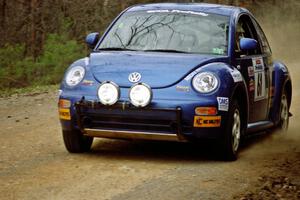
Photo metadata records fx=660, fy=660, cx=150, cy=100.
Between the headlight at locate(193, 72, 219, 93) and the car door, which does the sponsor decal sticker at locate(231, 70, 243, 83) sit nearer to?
the car door

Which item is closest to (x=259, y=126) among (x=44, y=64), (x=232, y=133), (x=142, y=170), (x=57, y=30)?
(x=232, y=133)

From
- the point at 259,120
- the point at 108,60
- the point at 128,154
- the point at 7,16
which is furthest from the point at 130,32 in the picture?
the point at 7,16

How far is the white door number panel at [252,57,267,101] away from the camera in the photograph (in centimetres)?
804

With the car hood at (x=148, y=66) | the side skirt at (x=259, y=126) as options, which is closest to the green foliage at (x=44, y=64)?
the side skirt at (x=259, y=126)

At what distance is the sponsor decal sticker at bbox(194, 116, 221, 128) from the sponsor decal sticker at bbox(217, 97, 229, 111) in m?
0.10

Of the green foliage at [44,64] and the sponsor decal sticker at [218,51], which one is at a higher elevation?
the sponsor decal sticker at [218,51]

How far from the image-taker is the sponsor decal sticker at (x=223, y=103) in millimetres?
6660

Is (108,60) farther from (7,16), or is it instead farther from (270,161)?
(7,16)

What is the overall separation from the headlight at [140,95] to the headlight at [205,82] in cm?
48

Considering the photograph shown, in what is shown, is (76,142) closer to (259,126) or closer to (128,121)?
(128,121)

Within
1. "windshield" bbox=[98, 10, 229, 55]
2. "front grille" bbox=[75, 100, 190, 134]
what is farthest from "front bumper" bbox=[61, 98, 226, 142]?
"windshield" bbox=[98, 10, 229, 55]

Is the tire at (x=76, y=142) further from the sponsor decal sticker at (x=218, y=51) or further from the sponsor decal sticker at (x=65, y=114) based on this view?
the sponsor decal sticker at (x=218, y=51)

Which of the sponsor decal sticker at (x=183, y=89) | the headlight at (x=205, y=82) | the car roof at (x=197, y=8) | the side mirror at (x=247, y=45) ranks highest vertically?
the car roof at (x=197, y=8)

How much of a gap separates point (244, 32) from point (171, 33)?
1193mm
